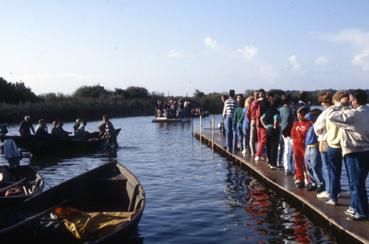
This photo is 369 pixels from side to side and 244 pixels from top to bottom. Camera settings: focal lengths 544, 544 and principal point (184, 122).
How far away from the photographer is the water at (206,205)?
31.9ft

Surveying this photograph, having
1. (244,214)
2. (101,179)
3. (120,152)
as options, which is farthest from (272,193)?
(120,152)

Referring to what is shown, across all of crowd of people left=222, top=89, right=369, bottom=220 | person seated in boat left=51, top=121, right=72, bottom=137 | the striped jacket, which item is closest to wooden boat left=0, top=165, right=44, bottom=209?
crowd of people left=222, top=89, right=369, bottom=220

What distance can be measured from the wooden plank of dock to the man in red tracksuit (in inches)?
14.8

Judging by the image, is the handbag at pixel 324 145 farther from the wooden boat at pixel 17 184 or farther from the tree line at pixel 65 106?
the tree line at pixel 65 106

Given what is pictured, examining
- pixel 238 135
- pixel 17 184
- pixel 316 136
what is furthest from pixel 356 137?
pixel 238 135

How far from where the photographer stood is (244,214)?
37.2ft

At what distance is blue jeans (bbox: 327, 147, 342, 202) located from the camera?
29.7 ft

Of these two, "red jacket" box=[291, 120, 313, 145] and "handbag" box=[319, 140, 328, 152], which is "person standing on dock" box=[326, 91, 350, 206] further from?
"red jacket" box=[291, 120, 313, 145]

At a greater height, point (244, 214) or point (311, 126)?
point (311, 126)

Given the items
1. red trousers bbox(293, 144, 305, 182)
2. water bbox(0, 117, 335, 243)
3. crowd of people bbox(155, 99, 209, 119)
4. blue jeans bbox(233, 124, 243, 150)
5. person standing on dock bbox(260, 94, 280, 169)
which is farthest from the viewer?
crowd of people bbox(155, 99, 209, 119)

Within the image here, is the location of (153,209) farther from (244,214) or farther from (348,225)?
(348,225)

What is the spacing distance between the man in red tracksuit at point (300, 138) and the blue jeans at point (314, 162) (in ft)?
1.50

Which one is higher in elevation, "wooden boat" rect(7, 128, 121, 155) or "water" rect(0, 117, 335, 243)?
"wooden boat" rect(7, 128, 121, 155)

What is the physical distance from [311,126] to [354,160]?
8.32ft
